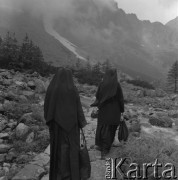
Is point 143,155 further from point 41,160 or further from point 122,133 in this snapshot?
point 41,160

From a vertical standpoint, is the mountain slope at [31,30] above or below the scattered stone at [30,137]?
above

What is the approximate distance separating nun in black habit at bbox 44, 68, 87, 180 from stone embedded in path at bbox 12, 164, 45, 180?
2.70 ft

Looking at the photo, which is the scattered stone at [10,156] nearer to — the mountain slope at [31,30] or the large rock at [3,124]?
the large rock at [3,124]

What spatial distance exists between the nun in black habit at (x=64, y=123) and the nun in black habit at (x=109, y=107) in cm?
184

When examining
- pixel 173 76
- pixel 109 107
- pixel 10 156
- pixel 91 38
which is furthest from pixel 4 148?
pixel 91 38

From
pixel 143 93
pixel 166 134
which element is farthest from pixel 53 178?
pixel 143 93

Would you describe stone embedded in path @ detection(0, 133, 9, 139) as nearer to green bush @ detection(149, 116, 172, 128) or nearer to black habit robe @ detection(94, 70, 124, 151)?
black habit robe @ detection(94, 70, 124, 151)

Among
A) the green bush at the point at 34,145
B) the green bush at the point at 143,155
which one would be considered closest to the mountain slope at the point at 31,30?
the green bush at the point at 34,145

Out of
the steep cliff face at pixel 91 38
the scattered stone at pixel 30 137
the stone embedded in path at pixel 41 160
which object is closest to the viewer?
the stone embedded in path at pixel 41 160

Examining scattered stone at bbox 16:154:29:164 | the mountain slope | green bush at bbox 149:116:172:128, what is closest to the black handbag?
scattered stone at bbox 16:154:29:164

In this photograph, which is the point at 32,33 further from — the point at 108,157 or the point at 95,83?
the point at 108,157

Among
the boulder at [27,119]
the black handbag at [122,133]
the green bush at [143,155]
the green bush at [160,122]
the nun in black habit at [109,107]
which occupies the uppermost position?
the nun in black habit at [109,107]

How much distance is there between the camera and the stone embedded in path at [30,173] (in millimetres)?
4723

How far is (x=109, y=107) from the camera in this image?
19.5ft
